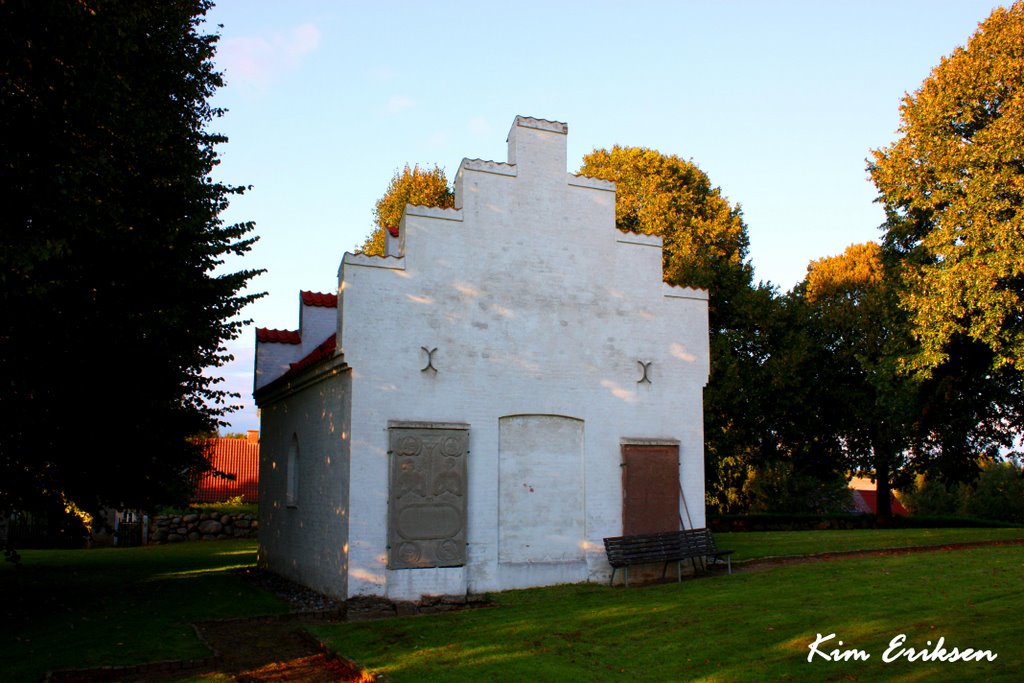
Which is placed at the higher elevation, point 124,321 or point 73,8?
point 73,8

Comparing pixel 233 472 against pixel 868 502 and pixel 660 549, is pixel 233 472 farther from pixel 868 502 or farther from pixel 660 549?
pixel 868 502

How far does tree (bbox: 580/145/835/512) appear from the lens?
33.3 metres

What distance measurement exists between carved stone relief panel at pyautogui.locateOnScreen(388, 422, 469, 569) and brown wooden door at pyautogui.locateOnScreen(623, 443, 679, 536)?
374 cm

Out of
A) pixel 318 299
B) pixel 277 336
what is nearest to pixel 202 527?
pixel 277 336

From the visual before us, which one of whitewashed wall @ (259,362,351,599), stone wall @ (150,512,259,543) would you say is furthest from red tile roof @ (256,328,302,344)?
stone wall @ (150,512,259,543)

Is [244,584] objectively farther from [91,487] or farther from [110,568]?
[110,568]

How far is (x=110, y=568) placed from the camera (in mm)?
24125

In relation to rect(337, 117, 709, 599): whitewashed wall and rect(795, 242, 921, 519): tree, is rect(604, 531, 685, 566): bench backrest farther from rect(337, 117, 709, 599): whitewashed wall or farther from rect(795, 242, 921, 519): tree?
rect(795, 242, 921, 519): tree

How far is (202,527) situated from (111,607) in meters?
21.3

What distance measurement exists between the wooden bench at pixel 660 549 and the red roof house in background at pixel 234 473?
92.6ft

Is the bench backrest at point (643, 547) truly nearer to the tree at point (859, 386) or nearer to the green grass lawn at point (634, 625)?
the green grass lawn at point (634, 625)

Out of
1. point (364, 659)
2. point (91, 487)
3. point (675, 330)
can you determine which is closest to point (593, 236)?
point (675, 330)

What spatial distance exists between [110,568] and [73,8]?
701 inches

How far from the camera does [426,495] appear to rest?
52.8ft
